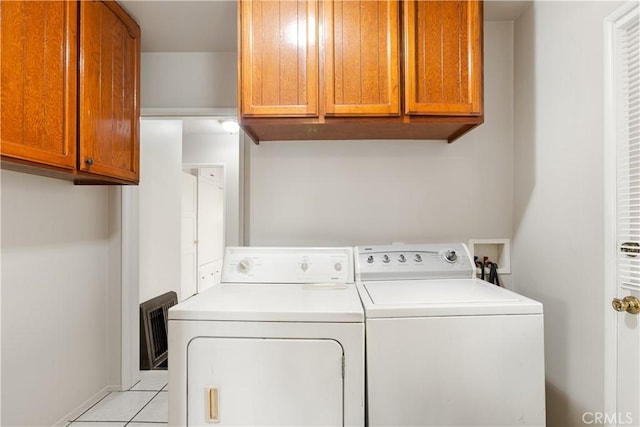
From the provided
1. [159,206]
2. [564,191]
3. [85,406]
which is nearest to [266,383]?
[564,191]

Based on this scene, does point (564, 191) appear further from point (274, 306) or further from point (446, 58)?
point (274, 306)

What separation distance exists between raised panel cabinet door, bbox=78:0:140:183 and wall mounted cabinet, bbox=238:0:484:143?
0.65 metres

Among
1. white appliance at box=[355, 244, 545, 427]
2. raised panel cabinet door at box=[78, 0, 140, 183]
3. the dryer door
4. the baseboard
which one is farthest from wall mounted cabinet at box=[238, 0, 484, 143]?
the baseboard

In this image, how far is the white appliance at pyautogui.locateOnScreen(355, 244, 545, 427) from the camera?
4.00 feet

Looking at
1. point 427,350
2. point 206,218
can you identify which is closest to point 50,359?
point 427,350

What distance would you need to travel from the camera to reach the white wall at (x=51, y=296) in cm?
168

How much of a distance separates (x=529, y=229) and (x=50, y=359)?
2486 millimetres

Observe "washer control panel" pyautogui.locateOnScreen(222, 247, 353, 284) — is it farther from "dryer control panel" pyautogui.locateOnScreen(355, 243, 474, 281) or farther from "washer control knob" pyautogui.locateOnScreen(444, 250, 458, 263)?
"washer control knob" pyautogui.locateOnScreen(444, 250, 458, 263)

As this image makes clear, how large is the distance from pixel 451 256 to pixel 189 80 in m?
1.81

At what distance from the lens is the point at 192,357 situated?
48.3 inches

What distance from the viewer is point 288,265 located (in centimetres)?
180

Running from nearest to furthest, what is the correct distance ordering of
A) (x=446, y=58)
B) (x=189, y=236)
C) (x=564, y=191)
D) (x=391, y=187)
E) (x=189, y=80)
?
(x=564, y=191) → (x=446, y=58) → (x=391, y=187) → (x=189, y=80) → (x=189, y=236)

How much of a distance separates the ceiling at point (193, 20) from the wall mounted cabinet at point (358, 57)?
0.32m

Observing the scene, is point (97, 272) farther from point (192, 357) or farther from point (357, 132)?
point (357, 132)
